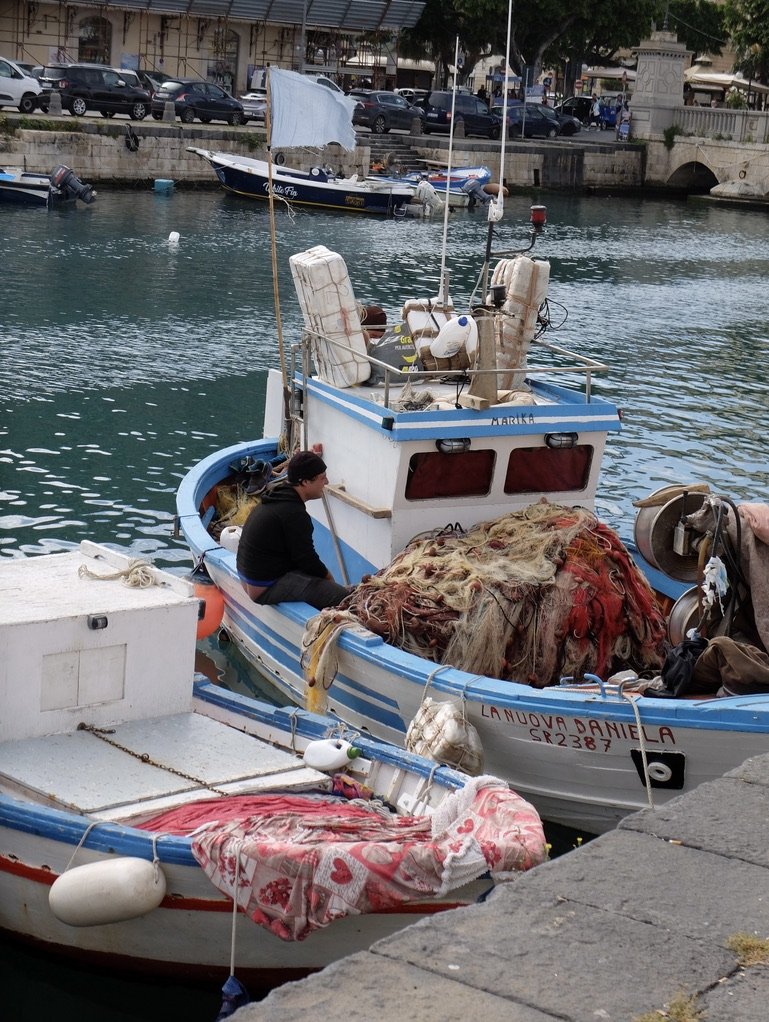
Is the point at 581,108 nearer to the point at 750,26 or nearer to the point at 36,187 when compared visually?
the point at 750,26

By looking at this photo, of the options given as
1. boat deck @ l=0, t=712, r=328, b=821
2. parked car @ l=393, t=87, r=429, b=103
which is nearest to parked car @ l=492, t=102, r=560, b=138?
parked car @ l=393, t=87, r=429, b=103

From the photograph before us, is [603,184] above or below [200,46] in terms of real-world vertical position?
below

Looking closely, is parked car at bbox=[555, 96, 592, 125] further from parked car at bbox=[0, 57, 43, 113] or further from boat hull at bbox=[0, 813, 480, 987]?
boat hull at bbox=[0, 813, 480, 987]

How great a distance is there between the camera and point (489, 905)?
3.74 metres

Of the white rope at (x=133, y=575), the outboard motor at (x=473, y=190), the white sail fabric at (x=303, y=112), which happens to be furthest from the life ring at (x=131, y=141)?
the white rope at (x=133, y=575)

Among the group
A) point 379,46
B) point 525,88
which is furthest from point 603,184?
point 379,46

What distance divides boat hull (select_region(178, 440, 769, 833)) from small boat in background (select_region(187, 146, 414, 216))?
31.3 metres

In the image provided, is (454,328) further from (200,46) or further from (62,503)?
(200,46)

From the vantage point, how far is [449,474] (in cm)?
912

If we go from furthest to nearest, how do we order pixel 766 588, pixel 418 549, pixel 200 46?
pixel 200 46 < pixel 418 549 < pixel 766 588

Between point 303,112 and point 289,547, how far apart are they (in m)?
4.93

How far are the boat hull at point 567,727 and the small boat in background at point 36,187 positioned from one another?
27.6 metres

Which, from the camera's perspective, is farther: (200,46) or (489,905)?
(200,46)

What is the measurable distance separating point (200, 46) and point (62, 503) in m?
46.7
